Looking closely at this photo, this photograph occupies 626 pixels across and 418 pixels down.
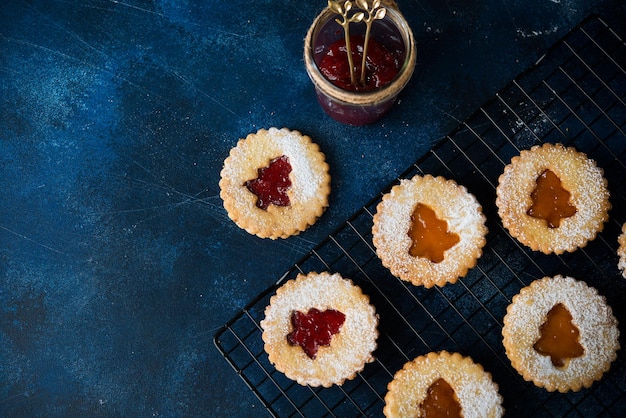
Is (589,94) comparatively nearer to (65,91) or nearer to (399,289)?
(399,289)

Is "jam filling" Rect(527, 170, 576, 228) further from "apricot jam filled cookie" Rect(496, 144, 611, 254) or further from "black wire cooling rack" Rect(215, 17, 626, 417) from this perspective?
"black wire cooling rack" Rect(215, 17, 626, 417)

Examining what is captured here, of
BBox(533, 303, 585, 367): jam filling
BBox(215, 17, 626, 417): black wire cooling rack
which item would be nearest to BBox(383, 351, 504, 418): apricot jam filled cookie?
BBox(215, 17, 626, 417): black wire cooling rack

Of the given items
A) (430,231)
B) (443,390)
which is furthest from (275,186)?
(443,390)

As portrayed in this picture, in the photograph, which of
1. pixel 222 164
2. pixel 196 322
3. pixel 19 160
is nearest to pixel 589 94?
pixel 222 164

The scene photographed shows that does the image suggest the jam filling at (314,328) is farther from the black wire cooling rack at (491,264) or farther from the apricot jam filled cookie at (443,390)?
the apricot jam filled cookie at (443,390)

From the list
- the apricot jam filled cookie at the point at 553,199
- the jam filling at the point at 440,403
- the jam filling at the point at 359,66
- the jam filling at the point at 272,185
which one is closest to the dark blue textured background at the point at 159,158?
the jam filling at the point at 272,185

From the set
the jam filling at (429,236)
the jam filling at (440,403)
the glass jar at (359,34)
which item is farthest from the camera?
the jam filling at (429,236)
